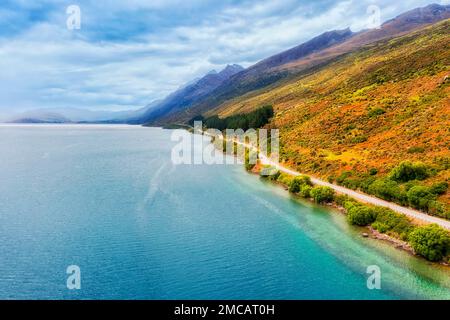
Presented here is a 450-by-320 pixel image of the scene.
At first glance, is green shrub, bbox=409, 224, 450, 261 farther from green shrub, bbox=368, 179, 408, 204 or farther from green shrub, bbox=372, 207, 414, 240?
green shrub, bbox=368, 179, 408, 204

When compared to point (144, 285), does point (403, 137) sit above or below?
above

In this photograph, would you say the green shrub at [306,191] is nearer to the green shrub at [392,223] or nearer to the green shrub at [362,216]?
the green shrub at [362,216]

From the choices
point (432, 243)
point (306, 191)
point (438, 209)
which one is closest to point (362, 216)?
point (438, 209)

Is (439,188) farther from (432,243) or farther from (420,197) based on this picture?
(432,243)

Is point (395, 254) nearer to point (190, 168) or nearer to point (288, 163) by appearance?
point (288, 163)

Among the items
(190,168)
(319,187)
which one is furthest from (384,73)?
(319,187)

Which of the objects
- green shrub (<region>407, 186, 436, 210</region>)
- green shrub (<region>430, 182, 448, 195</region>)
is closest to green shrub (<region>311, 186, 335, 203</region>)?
green shrub (<region>407, 186, 436, 210</region>)
